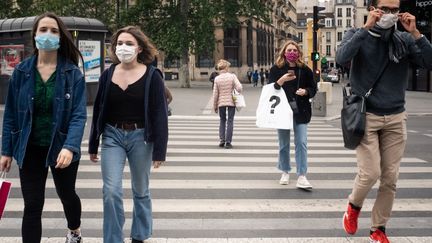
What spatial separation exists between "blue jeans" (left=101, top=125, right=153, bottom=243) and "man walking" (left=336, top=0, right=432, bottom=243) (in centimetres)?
181

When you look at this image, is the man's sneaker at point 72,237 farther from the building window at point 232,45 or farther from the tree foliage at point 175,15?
the building window at point 232,45

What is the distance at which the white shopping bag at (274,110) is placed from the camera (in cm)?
698

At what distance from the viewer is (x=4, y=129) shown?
420cm

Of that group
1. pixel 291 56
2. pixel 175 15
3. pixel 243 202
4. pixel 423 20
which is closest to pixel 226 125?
pixel 291 56

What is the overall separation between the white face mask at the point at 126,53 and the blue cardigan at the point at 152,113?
0.15 metres

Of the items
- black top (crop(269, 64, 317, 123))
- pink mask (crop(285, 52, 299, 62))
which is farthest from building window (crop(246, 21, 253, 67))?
pink mask (crop(285, 52, 299, 62))

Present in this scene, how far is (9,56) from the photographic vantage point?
70.8 feet

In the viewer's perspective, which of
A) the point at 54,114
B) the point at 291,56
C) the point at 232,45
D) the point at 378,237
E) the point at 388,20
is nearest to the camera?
the point at 54,114

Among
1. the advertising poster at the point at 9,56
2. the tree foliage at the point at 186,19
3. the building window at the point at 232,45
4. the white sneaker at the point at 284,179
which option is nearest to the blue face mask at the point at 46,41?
the white sneaker at the point at 284,179

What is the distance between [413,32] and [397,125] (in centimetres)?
77

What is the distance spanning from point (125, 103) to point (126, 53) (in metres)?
Answer: 0.41

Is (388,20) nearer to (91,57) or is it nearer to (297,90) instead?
(297,90)

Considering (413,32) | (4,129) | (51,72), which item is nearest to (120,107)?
(51,72)

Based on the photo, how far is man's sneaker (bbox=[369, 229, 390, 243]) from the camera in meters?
4.64
